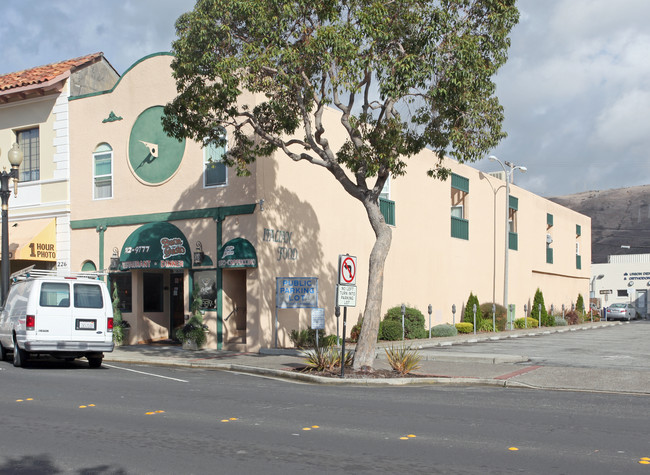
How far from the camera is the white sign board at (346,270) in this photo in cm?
1508

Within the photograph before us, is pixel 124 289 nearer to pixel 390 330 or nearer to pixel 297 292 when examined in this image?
pixel 297 292

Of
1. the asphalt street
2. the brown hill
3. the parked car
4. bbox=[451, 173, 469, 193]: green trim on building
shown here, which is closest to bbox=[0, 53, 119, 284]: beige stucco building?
the asphalt street

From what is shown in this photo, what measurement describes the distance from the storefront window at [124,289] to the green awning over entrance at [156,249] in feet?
3.25

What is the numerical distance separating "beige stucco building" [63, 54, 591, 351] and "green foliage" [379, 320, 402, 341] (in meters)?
0.95

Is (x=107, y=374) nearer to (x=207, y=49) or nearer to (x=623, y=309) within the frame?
(x=207, y=49)

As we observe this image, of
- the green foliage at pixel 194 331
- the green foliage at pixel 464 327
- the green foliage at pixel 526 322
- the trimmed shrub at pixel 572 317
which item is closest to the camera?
the green foliage at pixel 194 331

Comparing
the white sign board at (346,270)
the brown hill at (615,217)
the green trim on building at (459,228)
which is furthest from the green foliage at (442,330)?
the brown hill at (615,217)

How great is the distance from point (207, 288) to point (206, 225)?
1852 millimetres

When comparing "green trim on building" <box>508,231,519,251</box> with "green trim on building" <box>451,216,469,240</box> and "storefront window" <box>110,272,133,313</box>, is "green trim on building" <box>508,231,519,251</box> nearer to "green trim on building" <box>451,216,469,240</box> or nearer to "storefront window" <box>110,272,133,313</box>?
"green trim on building" <box>451,216,469,240</box>

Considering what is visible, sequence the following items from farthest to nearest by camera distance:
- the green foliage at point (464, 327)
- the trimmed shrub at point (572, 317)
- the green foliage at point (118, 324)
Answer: the trimmed shrub at point (572, 317) → the green foliage at point (464, 327) → the green foliage at point (118, 324)

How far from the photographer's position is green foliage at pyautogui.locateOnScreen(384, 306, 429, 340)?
83.3 feet

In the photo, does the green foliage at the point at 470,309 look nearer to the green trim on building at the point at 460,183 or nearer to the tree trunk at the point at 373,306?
the green trim on building at the point at 460,183

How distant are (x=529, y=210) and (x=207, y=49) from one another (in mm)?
29048

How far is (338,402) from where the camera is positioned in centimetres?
1134
